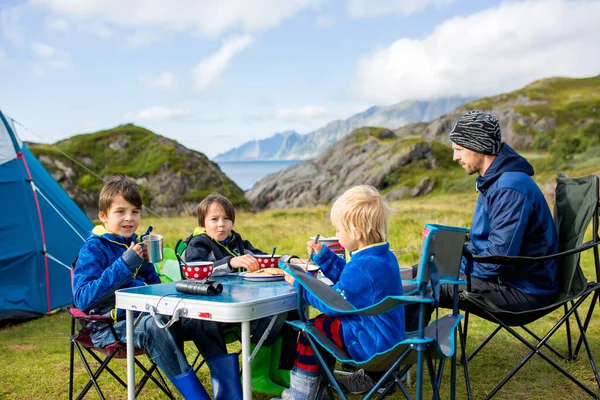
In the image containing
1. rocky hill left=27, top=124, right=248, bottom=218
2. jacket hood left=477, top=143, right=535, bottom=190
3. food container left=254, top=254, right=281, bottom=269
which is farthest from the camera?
rocky hill left=27, top=124, right=248, bottom=218

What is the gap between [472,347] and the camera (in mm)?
4711

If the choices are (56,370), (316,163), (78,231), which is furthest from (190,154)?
(316,163)

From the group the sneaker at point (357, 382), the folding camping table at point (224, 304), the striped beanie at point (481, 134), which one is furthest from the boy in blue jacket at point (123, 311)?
the striped beanie at point (481, 134)

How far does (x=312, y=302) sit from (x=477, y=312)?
1.31 metres

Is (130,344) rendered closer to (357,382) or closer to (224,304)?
(224,304)

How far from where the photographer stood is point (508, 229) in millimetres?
3357

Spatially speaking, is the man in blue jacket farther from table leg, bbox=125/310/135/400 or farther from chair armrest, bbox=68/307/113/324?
chair armrest, bbox=68/307/113/324

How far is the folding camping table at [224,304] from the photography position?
248cm

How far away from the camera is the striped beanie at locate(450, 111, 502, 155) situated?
3650mm

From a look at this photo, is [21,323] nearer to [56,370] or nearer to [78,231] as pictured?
[78,231]

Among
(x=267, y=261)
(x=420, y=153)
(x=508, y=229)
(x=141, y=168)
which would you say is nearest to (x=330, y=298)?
(x=267, y=261)

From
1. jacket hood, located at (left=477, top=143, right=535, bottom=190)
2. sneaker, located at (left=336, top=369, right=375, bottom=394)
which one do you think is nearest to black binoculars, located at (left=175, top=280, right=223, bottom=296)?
sneaker, located at (left=336, top=369, right=375, bottom=394)

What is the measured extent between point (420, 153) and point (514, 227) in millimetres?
38427

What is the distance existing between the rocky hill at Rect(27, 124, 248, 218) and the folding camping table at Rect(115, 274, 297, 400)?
1542cm
